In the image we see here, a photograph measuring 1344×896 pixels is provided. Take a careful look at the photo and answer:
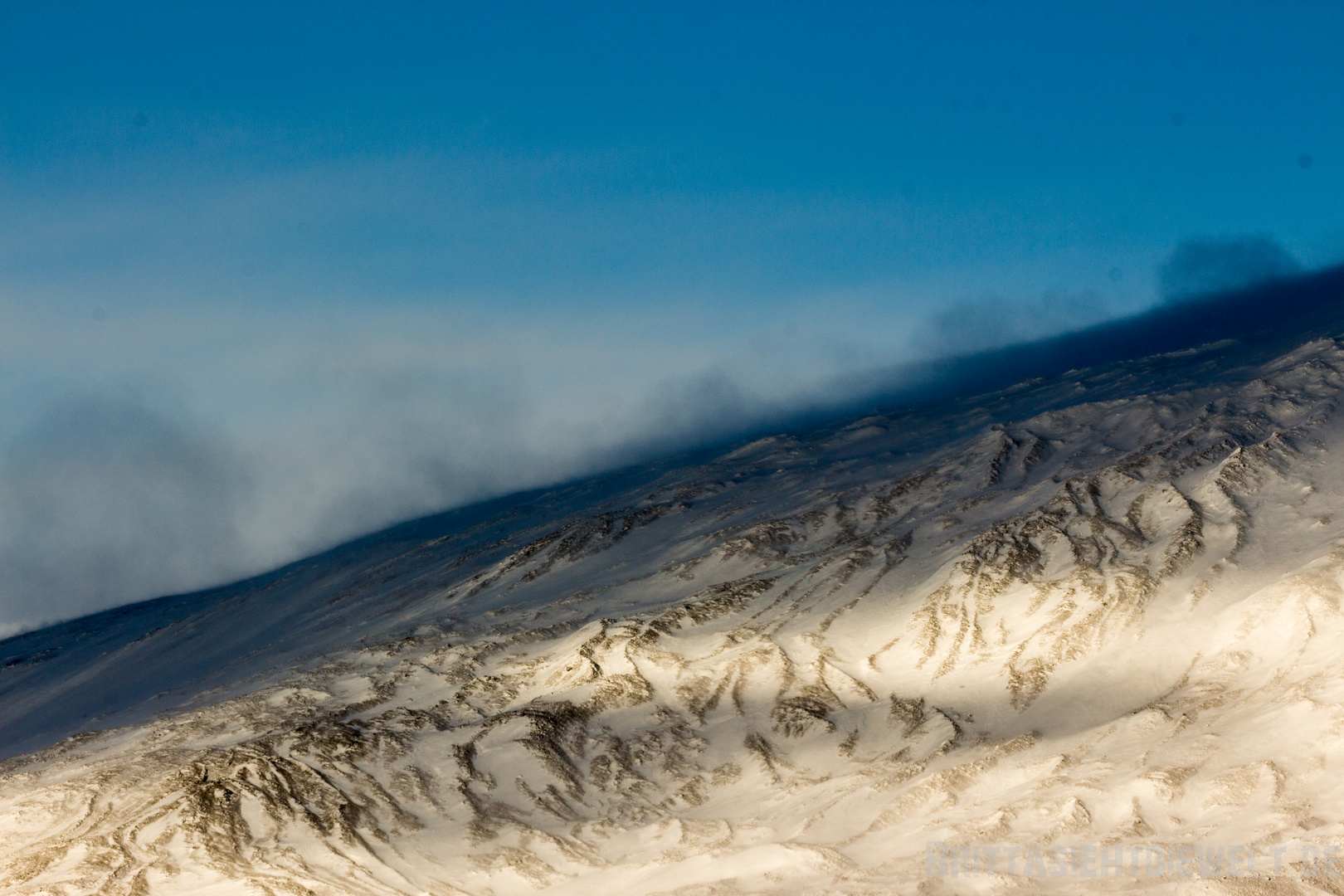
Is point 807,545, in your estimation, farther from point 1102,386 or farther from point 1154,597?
point 1102,386

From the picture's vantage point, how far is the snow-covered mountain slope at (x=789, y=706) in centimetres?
2078

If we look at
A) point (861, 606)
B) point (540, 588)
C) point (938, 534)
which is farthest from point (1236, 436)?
point (540, 588)

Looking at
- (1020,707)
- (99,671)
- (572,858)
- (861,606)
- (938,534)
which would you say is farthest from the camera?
(99,671)

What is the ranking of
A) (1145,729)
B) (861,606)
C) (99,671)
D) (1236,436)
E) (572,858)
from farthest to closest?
(99,671) → (1236,436) → (861,606) → (1145,729) → (572,858)

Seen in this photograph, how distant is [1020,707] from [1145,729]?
3.69 metres

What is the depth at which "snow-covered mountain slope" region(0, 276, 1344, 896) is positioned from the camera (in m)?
20.8

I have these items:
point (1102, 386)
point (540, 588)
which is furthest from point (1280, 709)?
point (1102, 386)

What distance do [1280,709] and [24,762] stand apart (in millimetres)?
35116

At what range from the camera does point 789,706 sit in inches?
1117

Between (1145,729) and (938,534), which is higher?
(938,534)

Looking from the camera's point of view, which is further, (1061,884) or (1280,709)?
(1280,709)

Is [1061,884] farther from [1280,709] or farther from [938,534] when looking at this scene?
[938,534]

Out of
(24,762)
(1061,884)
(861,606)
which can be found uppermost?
(24,762)

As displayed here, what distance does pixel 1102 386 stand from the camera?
71.0 metres
